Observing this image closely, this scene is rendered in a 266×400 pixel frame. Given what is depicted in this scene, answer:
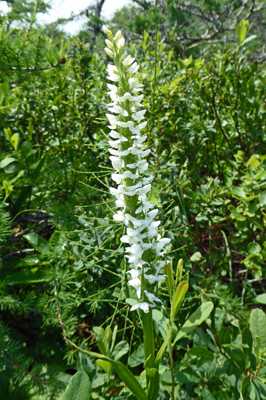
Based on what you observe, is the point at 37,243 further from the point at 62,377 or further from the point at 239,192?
the point at 239,192

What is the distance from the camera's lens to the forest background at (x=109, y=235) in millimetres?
1014

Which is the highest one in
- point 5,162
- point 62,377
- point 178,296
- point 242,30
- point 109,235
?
point 242,30

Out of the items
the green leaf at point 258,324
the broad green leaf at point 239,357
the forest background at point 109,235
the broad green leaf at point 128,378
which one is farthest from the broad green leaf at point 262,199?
the broad green leaf at point 128,378

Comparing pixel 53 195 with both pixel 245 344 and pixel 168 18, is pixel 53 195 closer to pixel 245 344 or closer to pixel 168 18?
pixel 245 344

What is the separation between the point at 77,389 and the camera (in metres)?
0.81

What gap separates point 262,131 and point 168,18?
508 cm

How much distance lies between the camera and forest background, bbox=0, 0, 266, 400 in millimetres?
1014

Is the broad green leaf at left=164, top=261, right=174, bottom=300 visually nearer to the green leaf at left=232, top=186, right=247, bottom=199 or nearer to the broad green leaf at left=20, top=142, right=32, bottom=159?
the green leaf at left=232, top=186, right=247, bottom=199

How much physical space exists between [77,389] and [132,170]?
57 cm

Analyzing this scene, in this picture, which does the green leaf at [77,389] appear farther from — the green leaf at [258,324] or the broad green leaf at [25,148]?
the broad green leaf at [25,148]

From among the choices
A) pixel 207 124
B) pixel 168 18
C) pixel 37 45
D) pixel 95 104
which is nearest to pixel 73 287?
pixel 95 104

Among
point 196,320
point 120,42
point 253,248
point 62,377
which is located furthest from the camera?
point 253,248

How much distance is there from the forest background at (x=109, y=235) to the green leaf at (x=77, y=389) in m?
0.09

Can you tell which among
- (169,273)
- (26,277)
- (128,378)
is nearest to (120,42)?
(169,273)
